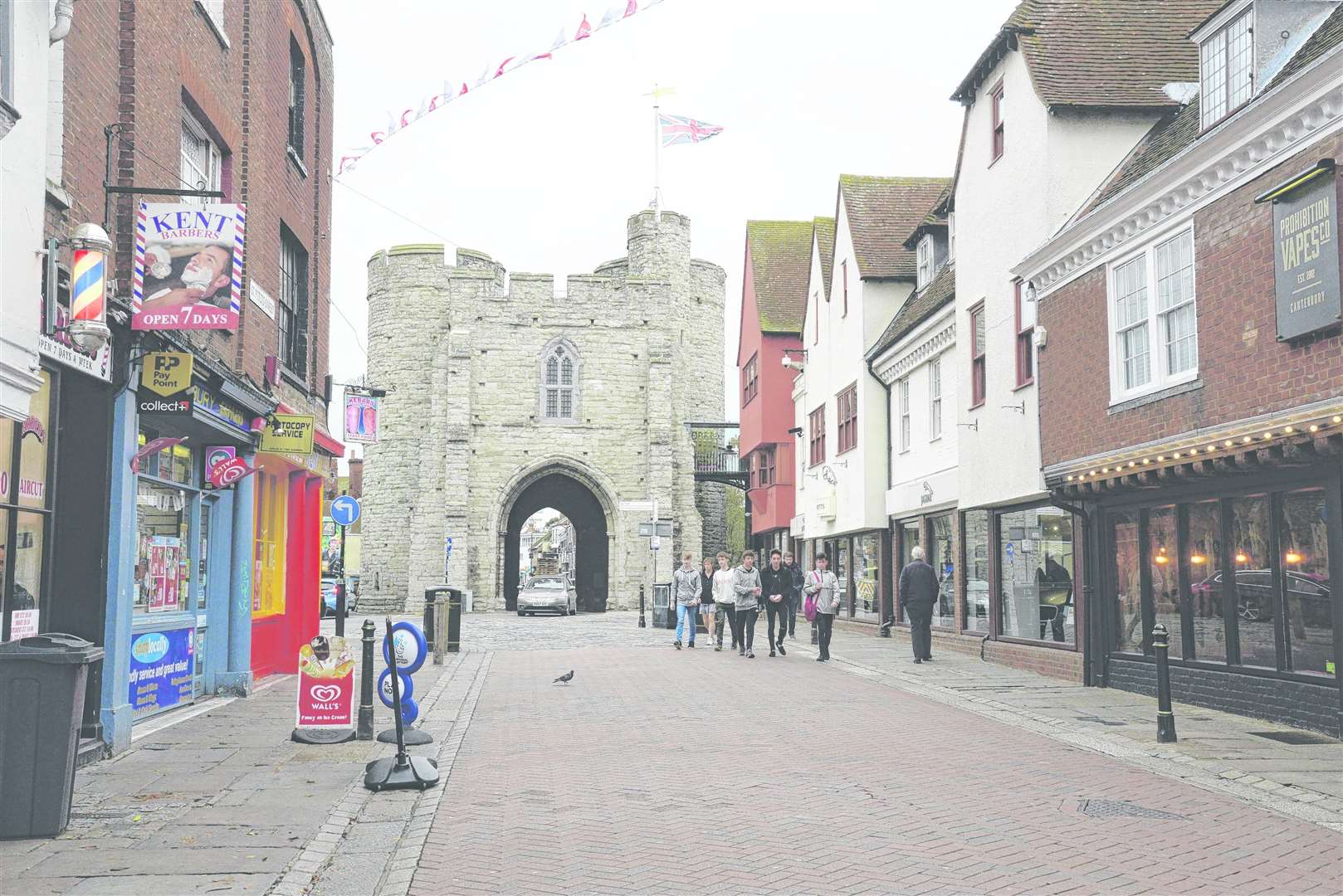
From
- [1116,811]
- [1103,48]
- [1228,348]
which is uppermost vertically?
[1103,48]

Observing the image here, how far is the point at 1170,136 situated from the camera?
1459 centimetres

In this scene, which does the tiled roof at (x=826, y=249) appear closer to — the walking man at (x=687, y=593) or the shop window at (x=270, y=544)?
the walking man at (x=687, y=593)

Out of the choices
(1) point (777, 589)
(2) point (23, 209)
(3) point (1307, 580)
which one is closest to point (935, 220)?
(1) point (777, 589)

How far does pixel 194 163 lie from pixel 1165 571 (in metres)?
10.8

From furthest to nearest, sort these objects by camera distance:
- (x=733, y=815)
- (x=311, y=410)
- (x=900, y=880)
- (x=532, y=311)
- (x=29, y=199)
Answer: (x=532, y=311), (x=311, y=410), (x=29, y=199), (x=733, y=815), (x=900, y=880)

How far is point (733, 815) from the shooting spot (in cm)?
739

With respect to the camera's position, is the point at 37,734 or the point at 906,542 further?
the point at 906,542

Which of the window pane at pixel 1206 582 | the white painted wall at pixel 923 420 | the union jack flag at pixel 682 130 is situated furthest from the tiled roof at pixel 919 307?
the union jack flag at pixel 682 130

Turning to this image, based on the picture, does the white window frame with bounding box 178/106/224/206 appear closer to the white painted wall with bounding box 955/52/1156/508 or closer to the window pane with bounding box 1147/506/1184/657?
the white painted wall with bounding box 955/52/1156/508

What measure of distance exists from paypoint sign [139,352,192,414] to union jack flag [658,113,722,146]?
3531 cm

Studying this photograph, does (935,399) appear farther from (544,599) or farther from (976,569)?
(544,599)

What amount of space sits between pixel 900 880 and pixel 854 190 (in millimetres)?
23251

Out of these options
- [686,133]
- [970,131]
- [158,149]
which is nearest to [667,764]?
[158,149]

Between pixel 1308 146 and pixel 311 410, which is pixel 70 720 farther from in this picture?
pixel 311 410
